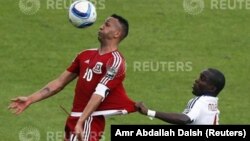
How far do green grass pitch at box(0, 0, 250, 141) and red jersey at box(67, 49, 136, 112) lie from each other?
337cm

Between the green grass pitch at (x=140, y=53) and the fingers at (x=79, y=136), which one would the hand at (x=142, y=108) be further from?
the green grass pitch at (x=140, y=53)

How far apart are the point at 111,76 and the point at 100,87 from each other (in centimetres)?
21

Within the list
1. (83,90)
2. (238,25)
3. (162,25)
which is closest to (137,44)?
(162,25)

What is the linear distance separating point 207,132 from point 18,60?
7.56 meters

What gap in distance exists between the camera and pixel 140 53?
→ 2000 cm

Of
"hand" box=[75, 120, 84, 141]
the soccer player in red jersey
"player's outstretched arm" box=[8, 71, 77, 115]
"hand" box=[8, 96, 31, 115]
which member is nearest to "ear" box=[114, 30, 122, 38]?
the soccer player in red jersey

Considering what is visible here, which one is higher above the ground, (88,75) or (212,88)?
Result: (88,75)

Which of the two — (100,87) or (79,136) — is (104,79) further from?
(79,136)

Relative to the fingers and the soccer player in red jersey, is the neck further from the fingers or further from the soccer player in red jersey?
the fingers

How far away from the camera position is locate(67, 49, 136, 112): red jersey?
43.2 feet

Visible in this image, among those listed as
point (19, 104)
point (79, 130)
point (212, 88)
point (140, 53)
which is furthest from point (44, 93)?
point (140, 53)

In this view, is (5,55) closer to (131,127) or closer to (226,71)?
(226,71)

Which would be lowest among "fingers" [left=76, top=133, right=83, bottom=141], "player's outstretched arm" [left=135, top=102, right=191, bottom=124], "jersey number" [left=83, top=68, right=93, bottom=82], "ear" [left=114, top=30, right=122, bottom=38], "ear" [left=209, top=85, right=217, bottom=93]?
"fingers" [left=76, top=133, right=83, bottom=141]

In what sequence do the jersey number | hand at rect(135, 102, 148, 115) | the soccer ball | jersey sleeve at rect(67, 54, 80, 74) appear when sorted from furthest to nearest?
the soccer ball < jersey sleeve at rect(67, 54, 80, 74) < the jersey number < hand at rect(135, 102, 148, 115)
